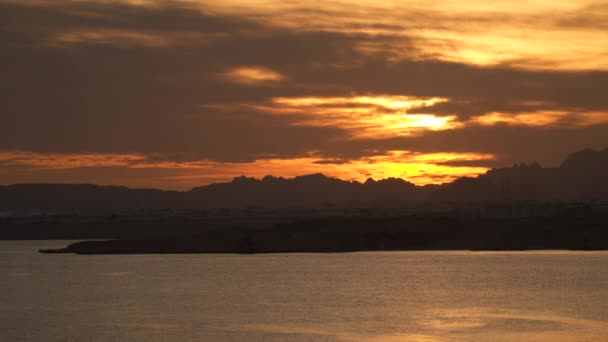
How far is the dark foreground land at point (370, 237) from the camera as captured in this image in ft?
558

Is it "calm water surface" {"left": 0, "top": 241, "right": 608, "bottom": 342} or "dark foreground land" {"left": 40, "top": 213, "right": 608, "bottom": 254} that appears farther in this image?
"dark foreground land" {"left": 40, "top": 213, "right": 608, "bottom": 254}

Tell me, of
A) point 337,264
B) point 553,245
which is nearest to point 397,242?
point 553,245

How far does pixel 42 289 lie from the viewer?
94.5m

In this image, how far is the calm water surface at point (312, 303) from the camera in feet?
190

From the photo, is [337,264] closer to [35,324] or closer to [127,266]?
[127,266]

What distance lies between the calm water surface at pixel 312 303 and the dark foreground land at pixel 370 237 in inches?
1674

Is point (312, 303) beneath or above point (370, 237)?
beneath

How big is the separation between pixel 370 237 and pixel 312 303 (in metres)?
103

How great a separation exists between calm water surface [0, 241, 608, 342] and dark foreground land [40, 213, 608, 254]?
42.5 meters

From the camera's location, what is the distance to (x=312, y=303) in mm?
76000

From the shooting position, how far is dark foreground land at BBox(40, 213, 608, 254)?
170 meters

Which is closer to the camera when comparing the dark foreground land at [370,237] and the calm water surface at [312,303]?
the calm water surface at [312,303]

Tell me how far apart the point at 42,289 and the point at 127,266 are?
3942cm

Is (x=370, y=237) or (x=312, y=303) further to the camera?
(x=370, y=237)
